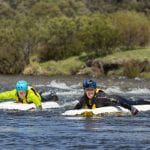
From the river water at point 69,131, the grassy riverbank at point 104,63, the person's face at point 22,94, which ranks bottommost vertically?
the river water at point 69,131

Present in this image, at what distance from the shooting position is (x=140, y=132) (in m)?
19.3

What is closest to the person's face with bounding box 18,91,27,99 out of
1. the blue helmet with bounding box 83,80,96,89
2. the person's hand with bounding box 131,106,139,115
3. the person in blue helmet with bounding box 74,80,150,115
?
the person in blue helmet with bounding box 74,80,150,115

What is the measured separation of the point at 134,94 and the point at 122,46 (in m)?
42.7

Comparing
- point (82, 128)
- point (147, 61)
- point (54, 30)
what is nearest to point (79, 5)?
point (54, 30)

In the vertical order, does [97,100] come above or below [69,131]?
above

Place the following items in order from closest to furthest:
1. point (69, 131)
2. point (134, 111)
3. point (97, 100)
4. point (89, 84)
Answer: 1. point (69, 131)
2. point (89, 84)
3. point (134, 111)
4. point (97, 100)

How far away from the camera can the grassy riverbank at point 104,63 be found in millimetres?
67812

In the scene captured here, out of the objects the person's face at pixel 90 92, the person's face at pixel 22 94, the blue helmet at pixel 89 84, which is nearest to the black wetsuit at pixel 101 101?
the person's face at pixel 90 92

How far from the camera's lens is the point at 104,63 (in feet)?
234

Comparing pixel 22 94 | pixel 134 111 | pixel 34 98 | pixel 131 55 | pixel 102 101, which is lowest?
pixel 134 111

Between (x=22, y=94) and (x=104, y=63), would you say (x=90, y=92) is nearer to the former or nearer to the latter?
(x=22, y=94)

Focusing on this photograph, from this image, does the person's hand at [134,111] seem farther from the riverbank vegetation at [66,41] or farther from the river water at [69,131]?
the riverbank vegetation at [66,41]

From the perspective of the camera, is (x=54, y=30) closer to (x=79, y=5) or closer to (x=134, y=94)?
(x=134, y=94)

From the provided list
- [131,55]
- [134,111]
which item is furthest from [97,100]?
[131,55]
